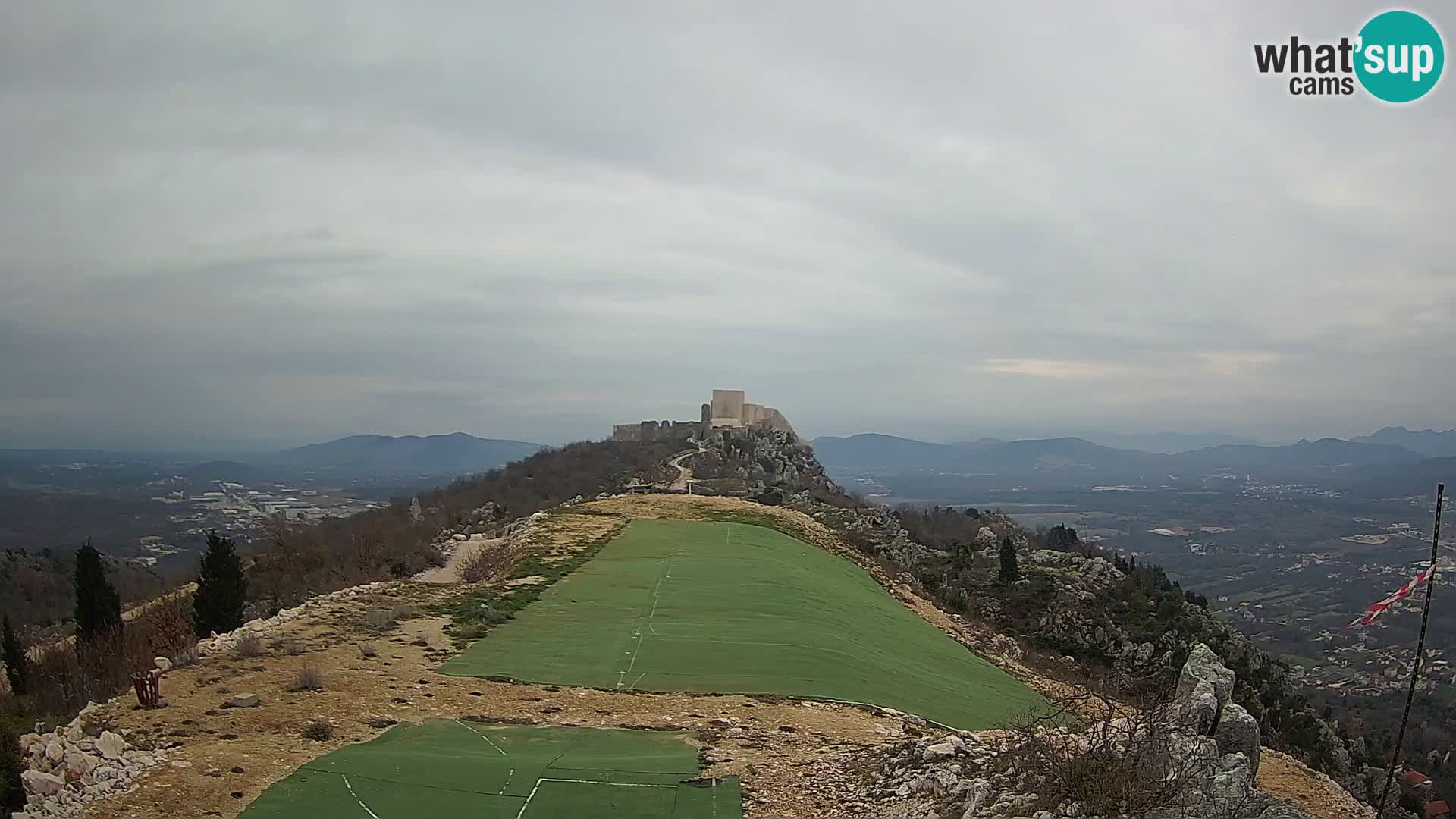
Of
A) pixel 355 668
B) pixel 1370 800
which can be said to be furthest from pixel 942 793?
pixel 1370 800

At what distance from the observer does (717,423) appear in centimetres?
9194

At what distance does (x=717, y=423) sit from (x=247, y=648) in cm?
7796

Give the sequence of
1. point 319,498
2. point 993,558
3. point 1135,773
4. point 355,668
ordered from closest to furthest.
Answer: point 1135,773 → point 355,668 → point 993,558 → point 319,498

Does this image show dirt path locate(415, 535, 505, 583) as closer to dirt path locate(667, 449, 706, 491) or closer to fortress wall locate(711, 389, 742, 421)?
dirt path locate(667, 449, 706, 491)

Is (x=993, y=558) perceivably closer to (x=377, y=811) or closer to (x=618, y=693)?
(x=618, y=693)

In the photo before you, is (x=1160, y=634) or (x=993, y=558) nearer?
(x=1160, y=634)

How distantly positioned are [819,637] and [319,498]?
→ 432ft

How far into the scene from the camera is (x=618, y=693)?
1432 cm

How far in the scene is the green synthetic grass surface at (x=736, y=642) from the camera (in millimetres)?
15453

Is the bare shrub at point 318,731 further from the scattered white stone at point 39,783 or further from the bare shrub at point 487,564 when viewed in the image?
the bare shrub at point 487,564

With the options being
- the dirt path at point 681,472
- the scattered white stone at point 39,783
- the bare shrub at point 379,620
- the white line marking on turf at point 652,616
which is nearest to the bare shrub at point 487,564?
the white line marking on turf at point 652,616

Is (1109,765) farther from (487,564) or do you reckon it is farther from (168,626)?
(487,564)

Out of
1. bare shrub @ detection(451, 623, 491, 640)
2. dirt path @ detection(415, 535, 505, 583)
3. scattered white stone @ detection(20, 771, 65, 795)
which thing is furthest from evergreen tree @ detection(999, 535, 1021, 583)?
scattered white stone @ detection(20, 771, 65, 795)

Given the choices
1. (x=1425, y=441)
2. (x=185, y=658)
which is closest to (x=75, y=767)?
(x=185, y=658)
